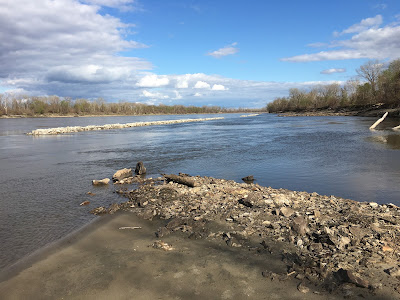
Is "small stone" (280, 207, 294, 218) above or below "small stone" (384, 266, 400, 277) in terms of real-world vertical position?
above

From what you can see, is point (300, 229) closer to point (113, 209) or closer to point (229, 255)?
point (229, 255)

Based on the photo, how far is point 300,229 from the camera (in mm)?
8281

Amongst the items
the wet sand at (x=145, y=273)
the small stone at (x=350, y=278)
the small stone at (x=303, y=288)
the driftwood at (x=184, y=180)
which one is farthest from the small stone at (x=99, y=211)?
the small stone at (x=350, y=278)

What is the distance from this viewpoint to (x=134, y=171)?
20.3 m

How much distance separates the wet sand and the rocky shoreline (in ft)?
1.11

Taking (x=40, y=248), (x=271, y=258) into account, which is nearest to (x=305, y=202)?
(x=271, y=258)

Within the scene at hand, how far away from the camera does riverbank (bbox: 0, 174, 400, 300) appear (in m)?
6.07

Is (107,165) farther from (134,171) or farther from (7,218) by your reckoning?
(7,218)

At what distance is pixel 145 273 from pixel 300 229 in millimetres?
4528

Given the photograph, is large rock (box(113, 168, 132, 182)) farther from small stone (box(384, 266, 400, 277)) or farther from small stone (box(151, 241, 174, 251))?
small stone (box(384, 266, 400, 277))

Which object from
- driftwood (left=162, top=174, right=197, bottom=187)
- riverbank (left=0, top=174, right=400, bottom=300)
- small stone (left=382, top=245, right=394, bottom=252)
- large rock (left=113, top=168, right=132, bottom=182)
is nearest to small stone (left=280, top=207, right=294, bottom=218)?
riverbank (left=0, top=174, right=400, bottom=300)

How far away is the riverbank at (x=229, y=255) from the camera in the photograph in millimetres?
6074

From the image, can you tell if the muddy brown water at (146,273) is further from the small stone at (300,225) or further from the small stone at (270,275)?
the small stone at (300,225)

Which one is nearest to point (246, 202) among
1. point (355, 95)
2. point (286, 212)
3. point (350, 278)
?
point (286, 212)
